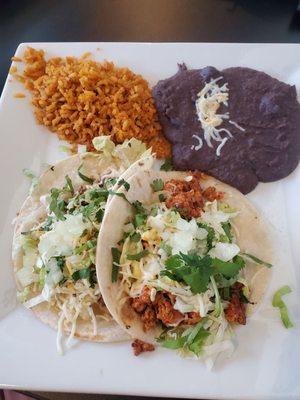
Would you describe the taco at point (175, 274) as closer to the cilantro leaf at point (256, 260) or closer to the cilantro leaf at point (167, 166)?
the cilantro leaf at point (256, 260)

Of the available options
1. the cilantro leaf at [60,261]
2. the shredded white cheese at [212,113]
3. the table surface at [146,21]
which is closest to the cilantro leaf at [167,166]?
the shredded white cheese at [212,113]

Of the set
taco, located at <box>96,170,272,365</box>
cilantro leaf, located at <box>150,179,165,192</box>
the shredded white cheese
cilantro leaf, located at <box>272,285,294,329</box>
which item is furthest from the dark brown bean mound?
cilantro leaf, located at <box>272,285,294,329</box>

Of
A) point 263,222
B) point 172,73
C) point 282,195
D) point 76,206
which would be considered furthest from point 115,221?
point 172,73

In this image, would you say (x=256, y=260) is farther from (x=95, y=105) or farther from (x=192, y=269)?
(x=95, y=105)

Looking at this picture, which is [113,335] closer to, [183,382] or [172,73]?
[183,382]

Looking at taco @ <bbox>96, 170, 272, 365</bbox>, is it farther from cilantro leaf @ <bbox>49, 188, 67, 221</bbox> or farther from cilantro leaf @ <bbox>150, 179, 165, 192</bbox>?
cilantro leaf @ <bbox>49, 188, 67, 221</bbox>

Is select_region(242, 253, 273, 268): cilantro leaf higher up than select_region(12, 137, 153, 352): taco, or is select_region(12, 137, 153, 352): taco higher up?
select_region(242, 253, 273, 268): cilantro leaf
